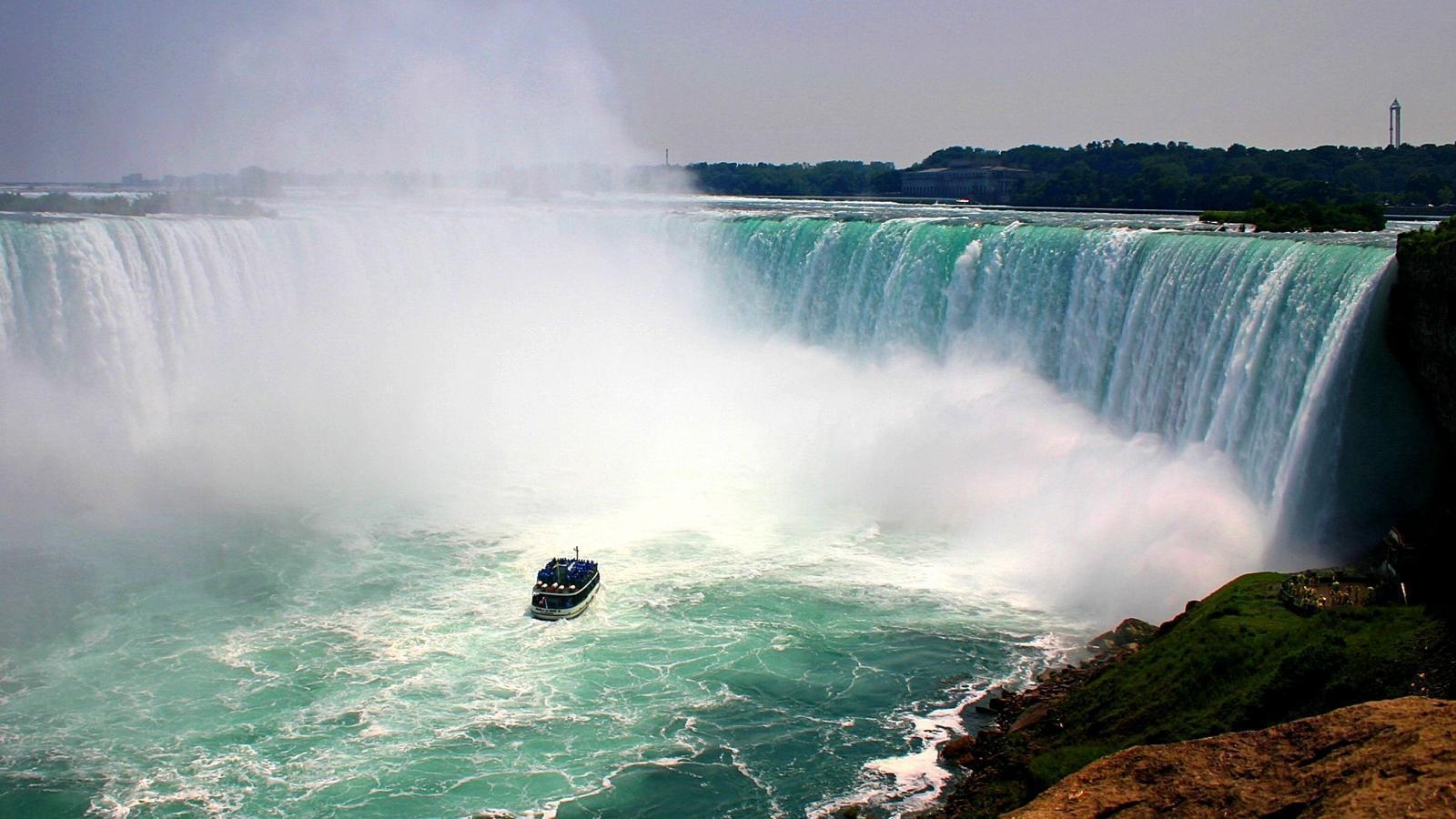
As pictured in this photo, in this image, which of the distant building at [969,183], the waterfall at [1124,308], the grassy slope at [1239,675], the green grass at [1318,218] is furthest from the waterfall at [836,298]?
the distant building at [969,183]

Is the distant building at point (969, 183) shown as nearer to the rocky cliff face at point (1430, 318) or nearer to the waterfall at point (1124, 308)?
the waterfall at point (1124, 308)

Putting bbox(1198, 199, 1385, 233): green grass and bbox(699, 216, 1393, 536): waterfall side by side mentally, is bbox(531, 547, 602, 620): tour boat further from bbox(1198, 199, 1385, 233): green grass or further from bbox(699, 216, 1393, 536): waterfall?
bbox(1198, 199, 1385, 233): green grass

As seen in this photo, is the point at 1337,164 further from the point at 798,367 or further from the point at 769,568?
the point at 769,568

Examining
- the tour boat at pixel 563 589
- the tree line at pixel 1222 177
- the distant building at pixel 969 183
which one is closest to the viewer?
the tour boat at pixel 563 589

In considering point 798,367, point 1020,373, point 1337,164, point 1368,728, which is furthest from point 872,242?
point 1337,164

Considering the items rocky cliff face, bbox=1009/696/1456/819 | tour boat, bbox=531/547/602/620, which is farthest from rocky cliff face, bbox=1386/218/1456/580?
tour boat, bbox=531/547/602/620

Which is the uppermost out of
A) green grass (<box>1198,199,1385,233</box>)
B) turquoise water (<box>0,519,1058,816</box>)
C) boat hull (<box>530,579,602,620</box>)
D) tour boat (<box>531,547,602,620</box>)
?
Result: green grass (<box>1198,199,1385,233</box>)

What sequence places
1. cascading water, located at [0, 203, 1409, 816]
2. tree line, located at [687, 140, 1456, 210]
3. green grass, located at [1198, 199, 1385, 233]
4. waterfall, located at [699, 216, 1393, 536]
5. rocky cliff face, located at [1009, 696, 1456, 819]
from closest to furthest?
1. rocky cliff face, located at [1009, 696, 1456, 819]
2. cascading water, located at [0, 203, 1409, 816]
3. waterfall, located at [699, 216, 1393, 536]
4. green grass, located at [1198, 199, 1385, 233]
5. tree line, located at [687, 140, 1456, 210]
